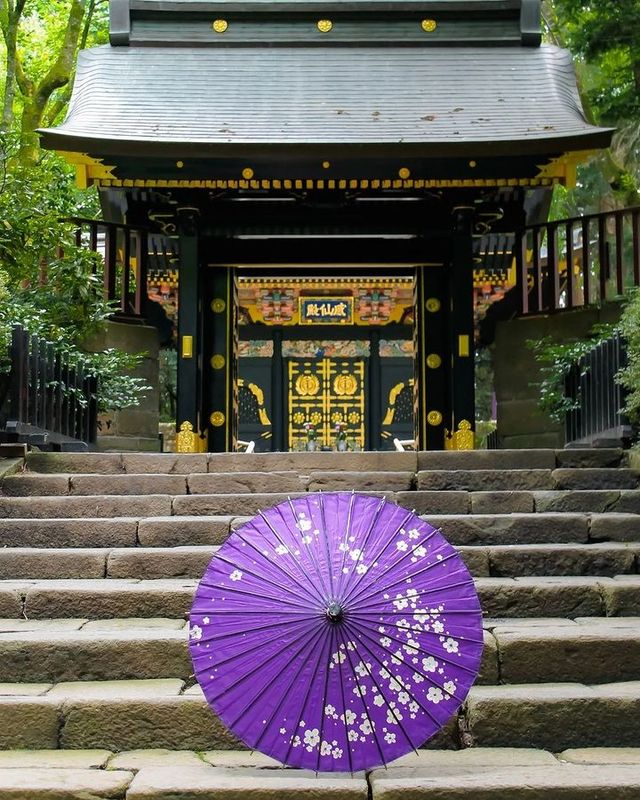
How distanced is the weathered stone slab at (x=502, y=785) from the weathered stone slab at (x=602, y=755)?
217 millimetres

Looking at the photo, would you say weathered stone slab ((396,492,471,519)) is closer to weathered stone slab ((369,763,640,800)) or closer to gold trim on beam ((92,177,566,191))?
weathered stone slab ((369,763,640,800))

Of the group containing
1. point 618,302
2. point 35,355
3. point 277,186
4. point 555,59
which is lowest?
point 35,355

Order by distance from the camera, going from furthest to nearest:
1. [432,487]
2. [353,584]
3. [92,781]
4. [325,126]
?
[325,126] → [432,487] → [92,781] → [353,584]

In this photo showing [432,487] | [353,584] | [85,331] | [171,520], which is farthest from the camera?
[85,331]

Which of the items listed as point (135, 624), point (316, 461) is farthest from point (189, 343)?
point (135, 624)

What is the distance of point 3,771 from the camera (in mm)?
3391

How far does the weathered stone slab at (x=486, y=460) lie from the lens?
6914mm

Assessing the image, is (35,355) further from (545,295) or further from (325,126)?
(545,295)

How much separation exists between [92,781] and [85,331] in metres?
7.05

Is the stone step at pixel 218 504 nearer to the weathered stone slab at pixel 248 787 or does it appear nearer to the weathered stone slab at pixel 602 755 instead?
the weathered stone slab at pixel 602 755

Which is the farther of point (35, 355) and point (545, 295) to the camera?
point (545, 295)

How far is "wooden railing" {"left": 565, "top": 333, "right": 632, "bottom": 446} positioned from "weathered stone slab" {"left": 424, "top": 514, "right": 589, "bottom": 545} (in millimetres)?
1814

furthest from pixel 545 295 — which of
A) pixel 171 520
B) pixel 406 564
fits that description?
pixel 406 564

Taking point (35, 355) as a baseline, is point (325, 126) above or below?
above
